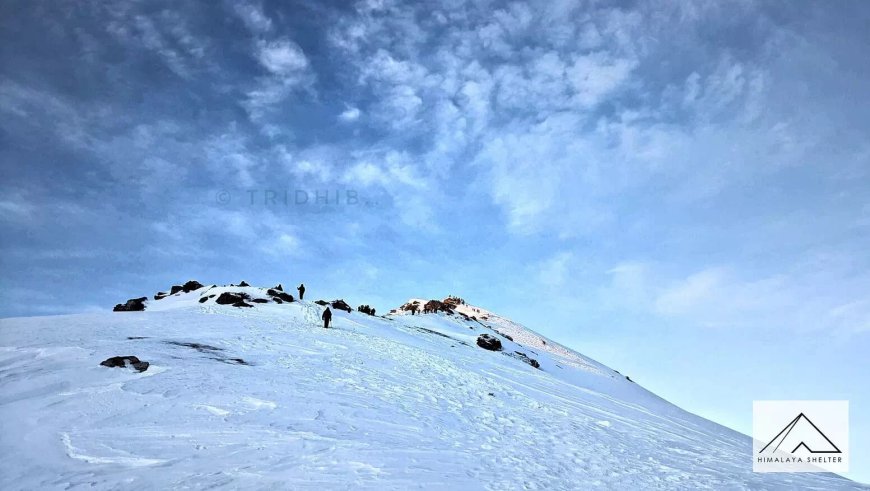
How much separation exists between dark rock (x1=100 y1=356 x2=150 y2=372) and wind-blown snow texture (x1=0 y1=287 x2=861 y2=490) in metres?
0.27

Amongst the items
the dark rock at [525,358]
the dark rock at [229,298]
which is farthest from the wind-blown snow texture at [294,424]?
the dark rock at [525,358]

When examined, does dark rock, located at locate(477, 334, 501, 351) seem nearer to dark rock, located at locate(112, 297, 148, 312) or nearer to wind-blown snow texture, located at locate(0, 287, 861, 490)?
wind-blown snow texture, located at locate(0, 287, 861, 490)

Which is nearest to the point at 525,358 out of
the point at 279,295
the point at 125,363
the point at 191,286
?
the point at 279,295

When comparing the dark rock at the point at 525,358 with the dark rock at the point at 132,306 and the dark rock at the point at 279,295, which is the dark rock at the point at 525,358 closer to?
the dark rock at the point at 279,295

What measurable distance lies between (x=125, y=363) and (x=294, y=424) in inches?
227

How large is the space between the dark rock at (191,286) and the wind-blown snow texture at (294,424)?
2077 centimetres

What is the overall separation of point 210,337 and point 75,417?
9.85 m

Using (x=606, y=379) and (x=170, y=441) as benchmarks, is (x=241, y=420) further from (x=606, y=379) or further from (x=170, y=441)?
(x=606, y=379)

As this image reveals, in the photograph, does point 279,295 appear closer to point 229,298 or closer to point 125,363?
point 229,298

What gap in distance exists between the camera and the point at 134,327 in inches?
747

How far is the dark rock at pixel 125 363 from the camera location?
12211 mm

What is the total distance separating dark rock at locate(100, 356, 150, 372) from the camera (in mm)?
12211

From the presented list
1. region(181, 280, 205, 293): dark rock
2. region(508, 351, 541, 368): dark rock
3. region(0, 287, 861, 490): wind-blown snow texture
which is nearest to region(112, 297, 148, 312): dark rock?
region(181, 280, 205, 293): dark rock

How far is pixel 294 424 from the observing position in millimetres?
10039
